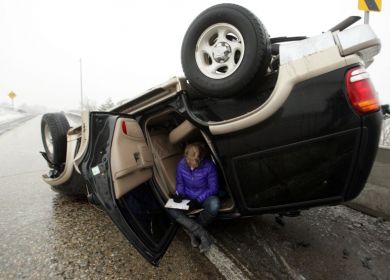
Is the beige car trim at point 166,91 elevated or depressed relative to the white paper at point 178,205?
elevated

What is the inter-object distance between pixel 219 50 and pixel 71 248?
2.13 meters

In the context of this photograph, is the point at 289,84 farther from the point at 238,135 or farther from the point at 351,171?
the point at 351,171

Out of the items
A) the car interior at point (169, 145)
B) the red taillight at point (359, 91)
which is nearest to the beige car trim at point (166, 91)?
the car interior at point (169, 145)

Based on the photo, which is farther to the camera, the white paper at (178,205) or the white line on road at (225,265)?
the white paper at (178,205)

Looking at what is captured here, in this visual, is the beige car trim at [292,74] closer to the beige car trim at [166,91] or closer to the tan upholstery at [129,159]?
the beige car trim at [166,91]

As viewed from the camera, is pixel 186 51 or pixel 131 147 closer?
pixel 186 51

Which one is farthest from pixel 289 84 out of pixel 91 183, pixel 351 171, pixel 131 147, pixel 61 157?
pixel 61 157

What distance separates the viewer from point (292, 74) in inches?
70.0

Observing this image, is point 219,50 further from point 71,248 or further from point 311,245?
point 71,248

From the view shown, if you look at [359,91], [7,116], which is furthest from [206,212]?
[7,116]

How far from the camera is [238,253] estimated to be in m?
2.47

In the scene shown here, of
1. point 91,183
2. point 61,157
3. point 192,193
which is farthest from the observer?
point 61,157

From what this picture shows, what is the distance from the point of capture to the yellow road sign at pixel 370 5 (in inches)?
137

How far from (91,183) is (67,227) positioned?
3.74 feet
